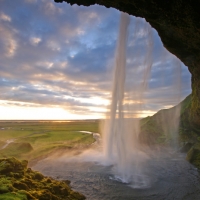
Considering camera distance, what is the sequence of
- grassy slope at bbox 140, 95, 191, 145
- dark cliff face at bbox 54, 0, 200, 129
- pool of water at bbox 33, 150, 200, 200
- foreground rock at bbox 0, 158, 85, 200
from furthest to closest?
1. grassy slope at bbox 140, 95, 191, 145
2. pool of water at bbox 33, 150, 200, 200
3. foreground rock at bbox 0, 158, 85, 200
4. dark cliff face at bbox 54, 0, 200, 129

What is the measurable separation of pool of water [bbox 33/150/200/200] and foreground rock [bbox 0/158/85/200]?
251 centimetres

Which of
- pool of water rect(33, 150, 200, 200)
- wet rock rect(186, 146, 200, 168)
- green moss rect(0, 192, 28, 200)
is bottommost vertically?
pool of water rect(33, 150, 200, 200)

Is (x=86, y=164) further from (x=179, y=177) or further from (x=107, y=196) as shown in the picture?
(x=179, y=177)

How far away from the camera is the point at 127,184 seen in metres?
19.8

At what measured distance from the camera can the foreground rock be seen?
13375mm

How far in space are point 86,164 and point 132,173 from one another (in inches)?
327

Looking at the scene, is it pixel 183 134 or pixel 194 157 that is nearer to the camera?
pixel 194 157

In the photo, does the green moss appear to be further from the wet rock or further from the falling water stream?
the wet rock

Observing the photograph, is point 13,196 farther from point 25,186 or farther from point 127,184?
point 127,184

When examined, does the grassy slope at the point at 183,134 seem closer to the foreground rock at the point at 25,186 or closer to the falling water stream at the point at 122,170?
the falling water stream at the point at 122,170

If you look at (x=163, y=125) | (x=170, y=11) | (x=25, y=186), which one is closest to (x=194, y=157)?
(x=25, y=186)

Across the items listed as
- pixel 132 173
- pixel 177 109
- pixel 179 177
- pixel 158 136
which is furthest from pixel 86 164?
pixel 177 109

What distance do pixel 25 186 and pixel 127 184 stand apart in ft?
35.4

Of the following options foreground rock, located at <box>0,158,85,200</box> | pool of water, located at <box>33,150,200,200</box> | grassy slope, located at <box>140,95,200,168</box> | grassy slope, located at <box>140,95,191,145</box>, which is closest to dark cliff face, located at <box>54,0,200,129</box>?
foreground rock, located at <box>0,158,85,200</box>
